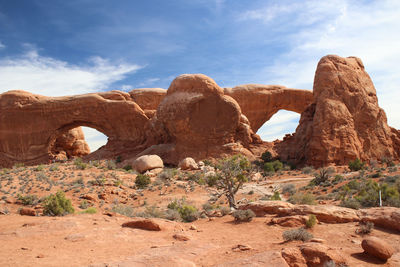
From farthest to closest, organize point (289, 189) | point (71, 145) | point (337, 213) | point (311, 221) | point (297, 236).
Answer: point (71, 145) → point (289, 189) → point (337, 213) → point (311, 221) → point (297, 236)

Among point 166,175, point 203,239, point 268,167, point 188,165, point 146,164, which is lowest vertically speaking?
point 203,239

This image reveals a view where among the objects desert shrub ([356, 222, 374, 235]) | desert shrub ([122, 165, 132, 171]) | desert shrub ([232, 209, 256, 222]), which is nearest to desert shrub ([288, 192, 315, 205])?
desert shrub ([232, 209, 256, 222])

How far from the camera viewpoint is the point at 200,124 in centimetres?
2503

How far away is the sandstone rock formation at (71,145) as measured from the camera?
33816 millimetres

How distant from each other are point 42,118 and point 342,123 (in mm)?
24970

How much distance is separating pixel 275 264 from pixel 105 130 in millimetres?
27015

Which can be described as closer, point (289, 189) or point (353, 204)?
point (353, 204)

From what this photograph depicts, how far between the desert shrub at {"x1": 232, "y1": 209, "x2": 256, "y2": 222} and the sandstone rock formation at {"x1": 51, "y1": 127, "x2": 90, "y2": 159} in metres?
28.6

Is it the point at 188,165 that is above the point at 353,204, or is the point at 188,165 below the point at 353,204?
above

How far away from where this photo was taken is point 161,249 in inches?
248

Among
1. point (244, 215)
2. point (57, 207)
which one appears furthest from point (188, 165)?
point (244, 215)

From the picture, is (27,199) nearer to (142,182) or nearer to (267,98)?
(142,182)

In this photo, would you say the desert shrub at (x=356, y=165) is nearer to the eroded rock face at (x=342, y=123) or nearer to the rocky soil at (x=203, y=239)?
the eroded rock face at (x=342, y=123)

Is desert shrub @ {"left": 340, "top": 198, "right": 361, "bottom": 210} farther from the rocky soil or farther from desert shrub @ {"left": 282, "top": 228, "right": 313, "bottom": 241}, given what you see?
desert shrub @ {"left": 282, "top": 228, "right": 313, "bottom": 241}
